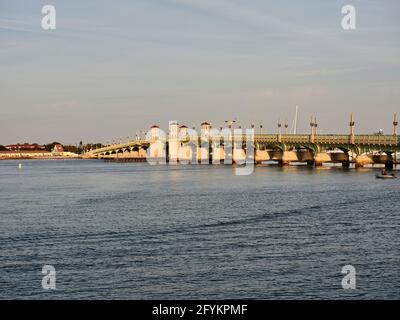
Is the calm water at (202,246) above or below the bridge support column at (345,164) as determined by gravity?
below

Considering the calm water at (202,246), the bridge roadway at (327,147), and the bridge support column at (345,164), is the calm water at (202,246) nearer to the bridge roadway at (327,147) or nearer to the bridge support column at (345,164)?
the bridge roadway at (327,147)

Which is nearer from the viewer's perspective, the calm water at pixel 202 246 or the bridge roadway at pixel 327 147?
the calm water at pixel 202 246

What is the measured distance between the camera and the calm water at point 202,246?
3569 centimetres

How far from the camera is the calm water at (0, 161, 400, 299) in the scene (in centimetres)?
3569

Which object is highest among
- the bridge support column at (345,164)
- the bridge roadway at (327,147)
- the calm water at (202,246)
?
the bridge roadway at (327,147)

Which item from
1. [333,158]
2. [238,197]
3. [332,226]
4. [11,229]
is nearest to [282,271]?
[332,226]

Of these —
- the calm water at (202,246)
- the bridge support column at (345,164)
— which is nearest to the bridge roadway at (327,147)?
the bridge support column at (345,164)

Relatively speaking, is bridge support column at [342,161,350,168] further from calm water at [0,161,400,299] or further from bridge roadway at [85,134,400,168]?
calm water at [0,161,400,299]

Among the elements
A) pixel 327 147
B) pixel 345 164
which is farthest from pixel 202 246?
pixel 345 164

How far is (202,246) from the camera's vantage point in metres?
46.1

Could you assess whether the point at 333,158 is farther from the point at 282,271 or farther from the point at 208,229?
the point at 282,271

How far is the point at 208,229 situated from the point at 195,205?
18.2 metres

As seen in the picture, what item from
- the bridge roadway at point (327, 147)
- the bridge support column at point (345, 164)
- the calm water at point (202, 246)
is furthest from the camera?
the bridge support column at point (345, 164)

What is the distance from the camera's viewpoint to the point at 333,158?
17775 centimetres
